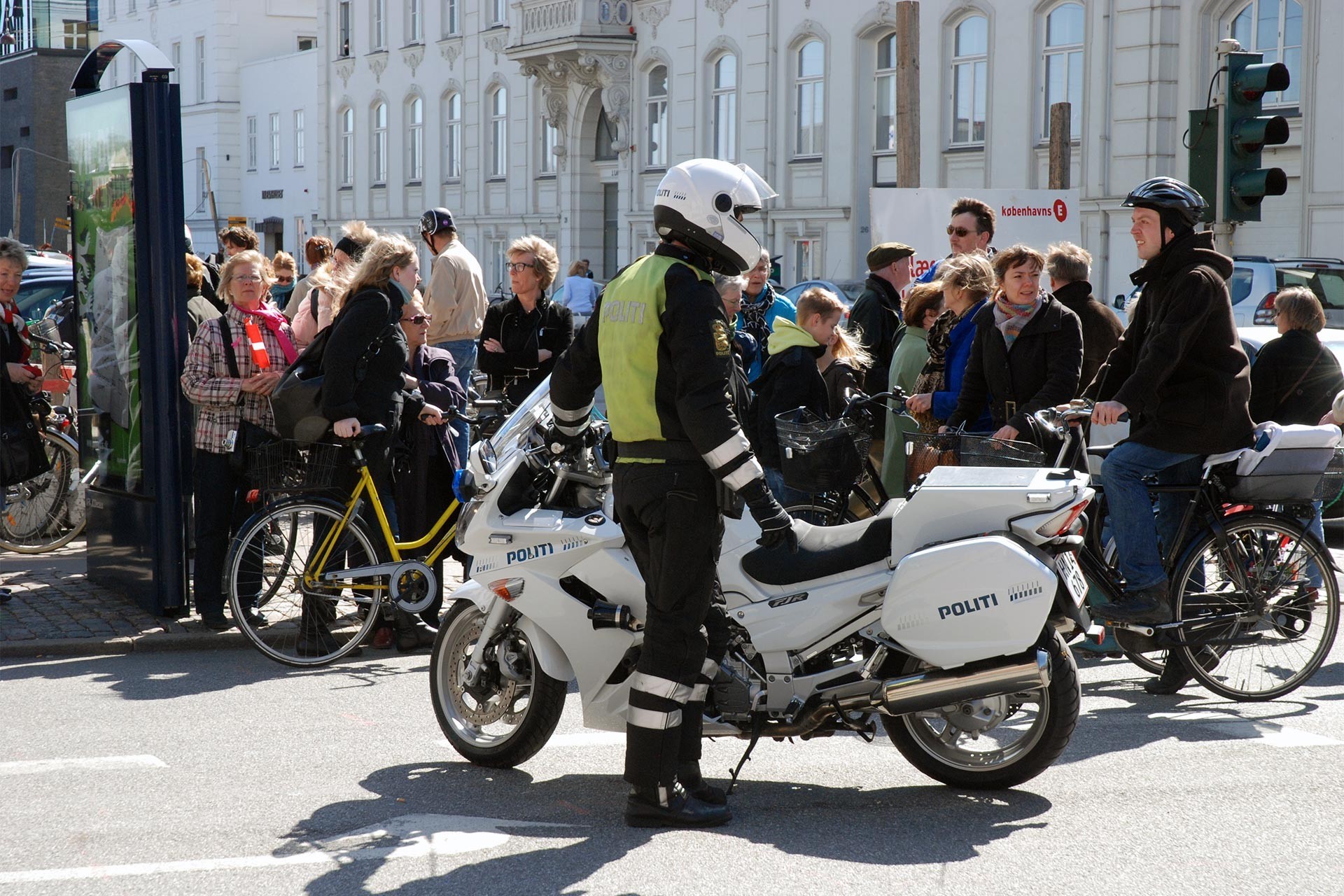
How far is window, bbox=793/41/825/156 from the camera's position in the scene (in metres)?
29.7

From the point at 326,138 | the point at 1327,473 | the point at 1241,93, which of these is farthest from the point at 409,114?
the point at 1327,473

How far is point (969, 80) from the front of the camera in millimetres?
26750

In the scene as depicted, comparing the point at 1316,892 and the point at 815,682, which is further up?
the point at 815,682

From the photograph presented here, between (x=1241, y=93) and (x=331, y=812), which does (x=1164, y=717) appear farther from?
(x=1241, y=93)

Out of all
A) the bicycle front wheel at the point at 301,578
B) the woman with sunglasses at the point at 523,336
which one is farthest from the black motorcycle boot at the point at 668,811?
the woman with sunglasses at the point at 523,336

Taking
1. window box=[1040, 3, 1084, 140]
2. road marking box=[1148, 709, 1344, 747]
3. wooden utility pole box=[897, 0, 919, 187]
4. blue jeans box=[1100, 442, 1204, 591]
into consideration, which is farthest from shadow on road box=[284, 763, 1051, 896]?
window box=[1040, 3, 1084, 140]

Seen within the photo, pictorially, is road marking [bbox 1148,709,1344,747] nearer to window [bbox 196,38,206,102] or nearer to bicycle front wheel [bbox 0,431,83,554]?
bicycle front wheel [bbox 0,431,83,554]

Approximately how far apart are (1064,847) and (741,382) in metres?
1.76

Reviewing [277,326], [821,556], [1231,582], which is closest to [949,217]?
[277,326]

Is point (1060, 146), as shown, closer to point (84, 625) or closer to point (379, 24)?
point (84, 625)

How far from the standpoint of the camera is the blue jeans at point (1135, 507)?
6469mm

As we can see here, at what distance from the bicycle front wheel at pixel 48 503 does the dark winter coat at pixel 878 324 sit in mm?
5214

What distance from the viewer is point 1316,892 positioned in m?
4.43

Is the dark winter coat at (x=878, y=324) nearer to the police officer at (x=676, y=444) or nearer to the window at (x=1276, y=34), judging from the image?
the police officer at (x=676, y=444)
